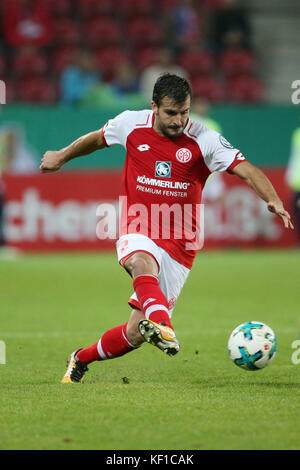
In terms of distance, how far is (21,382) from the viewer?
5668 mm

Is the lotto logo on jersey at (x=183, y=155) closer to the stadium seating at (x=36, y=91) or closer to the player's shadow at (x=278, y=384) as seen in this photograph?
the player's shadow at (x=278, y=384)

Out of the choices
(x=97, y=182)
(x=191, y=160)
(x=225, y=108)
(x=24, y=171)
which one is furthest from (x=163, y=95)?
(x=225, y=108)

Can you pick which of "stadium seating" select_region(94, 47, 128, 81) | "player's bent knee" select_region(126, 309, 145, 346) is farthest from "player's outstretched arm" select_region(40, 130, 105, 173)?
"stadium seating" select_region(94, 47, 128, 81)

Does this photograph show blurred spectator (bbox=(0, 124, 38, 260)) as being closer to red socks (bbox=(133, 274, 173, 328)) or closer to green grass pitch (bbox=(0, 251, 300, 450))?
green grass pitch (bbox=(0, 251, 300, 450))

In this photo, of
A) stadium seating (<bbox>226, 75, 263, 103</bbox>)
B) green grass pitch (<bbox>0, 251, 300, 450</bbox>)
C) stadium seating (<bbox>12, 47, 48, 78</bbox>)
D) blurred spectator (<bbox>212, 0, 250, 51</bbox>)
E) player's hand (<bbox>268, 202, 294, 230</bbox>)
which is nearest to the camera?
green grass pitch (<bbox>0, 251, 300, 450</bbox>)

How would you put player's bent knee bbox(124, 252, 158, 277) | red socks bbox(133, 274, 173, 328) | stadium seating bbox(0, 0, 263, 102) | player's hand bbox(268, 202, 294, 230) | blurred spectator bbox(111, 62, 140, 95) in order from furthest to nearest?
stadium seating bbox(0, 0, 263, 102), blurred spectator bbox(111, 62, 140, 95), player's bent knee bbox(124, 252, 158, 277), player's hand bbox(268, 202, 294, 230), red socks bbox(133, 274, 173, 328)

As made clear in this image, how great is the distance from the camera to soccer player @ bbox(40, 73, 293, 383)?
5.49m

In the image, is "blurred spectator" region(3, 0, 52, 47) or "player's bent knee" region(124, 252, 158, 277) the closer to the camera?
"player's bent knee" region(124, 252, 158, 277)

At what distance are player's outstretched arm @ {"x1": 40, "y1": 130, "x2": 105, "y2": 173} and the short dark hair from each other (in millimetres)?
552

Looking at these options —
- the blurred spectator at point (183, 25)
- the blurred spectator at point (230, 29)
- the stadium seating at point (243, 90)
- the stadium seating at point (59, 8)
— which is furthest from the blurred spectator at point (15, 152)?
the blurred spectator at point (230, 29)

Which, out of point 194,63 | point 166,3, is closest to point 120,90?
point 194,63

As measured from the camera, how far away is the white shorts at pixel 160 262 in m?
5.51

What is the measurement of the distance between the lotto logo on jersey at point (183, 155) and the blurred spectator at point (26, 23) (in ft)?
44.0
